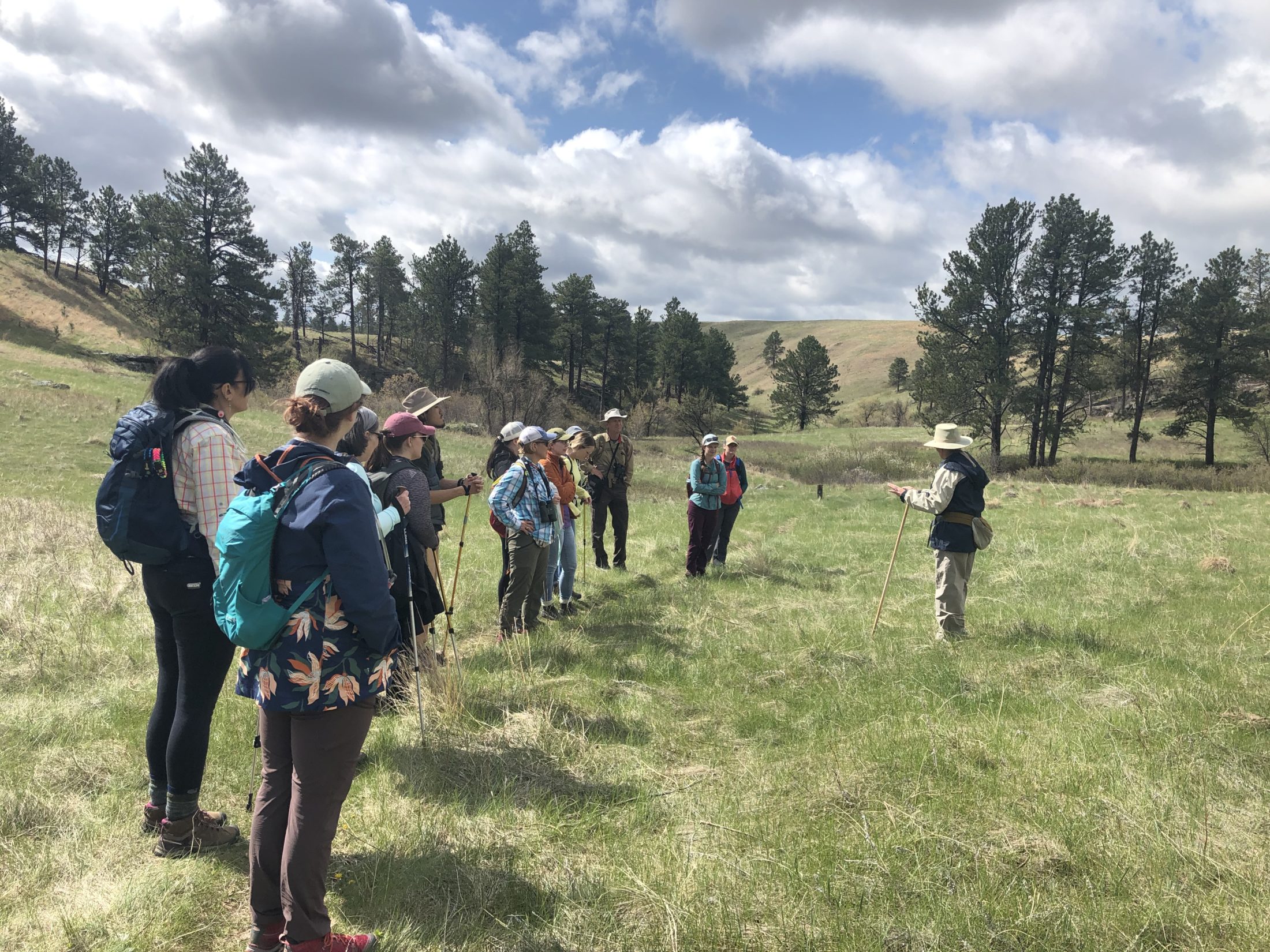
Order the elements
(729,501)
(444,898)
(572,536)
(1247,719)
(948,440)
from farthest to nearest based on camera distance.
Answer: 1. (729,501)
2. (572,536)
3. (948,440)
4. (1247,719)
5. (444,898)

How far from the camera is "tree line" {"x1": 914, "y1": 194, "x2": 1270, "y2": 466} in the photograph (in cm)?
3366

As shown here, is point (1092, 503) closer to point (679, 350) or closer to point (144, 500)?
point (144, 500)

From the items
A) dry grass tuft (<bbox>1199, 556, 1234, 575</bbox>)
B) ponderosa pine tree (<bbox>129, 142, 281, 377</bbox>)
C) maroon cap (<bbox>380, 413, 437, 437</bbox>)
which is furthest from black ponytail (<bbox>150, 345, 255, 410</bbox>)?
ponderosa pine tree (<bbox>129, 142, 281, 377</bbox>)

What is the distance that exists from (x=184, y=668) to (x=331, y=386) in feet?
5.35

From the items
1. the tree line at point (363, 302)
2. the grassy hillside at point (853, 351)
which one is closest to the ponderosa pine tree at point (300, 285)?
the tree line at point (363, 302)

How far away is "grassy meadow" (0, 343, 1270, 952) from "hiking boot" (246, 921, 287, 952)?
0.29m

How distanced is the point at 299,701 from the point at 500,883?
1366mm

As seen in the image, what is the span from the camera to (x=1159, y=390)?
40250 mm

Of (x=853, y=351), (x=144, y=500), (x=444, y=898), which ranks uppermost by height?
(x=853, y=351)

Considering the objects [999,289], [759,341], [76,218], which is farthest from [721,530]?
[759,341]

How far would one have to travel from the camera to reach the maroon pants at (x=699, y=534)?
30.4 ft

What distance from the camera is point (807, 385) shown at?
70625mm

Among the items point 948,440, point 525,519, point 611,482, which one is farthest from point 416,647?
point 611,482

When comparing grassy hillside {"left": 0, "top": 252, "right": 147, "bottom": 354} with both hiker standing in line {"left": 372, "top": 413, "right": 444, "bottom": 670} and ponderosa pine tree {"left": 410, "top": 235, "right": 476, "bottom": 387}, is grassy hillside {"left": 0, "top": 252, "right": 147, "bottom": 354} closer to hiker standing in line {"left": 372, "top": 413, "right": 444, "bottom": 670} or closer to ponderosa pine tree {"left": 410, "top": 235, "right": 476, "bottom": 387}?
ponderosa pine tree {"left": 410, "top": 235, "right": 476, "bottom": 387}
